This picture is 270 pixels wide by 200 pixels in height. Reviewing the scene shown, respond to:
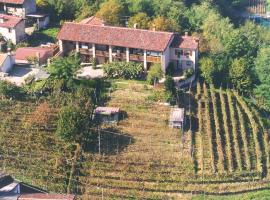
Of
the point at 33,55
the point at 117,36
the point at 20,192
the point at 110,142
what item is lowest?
the point at 20,192

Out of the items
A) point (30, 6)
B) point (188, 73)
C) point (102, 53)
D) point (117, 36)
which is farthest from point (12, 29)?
point (188, 73)

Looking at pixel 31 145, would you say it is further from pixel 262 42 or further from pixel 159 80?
pixel 262 42

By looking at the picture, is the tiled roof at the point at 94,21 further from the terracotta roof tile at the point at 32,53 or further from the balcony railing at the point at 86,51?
the terracotta roof tile at the point at 32,53

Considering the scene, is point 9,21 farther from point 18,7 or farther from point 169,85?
point 169,85

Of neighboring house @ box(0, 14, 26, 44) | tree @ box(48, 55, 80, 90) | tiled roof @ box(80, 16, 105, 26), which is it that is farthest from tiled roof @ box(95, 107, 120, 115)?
neighboring house @ box(0, 14, 26, 44)

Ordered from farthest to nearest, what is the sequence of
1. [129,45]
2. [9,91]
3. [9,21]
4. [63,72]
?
[9,21] < [129,45] < [63,72] < [9,91]

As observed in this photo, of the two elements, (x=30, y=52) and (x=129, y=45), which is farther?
(x=30, y=52)

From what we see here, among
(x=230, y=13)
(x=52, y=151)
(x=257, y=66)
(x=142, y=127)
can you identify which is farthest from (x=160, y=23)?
(x=230, y=13)
